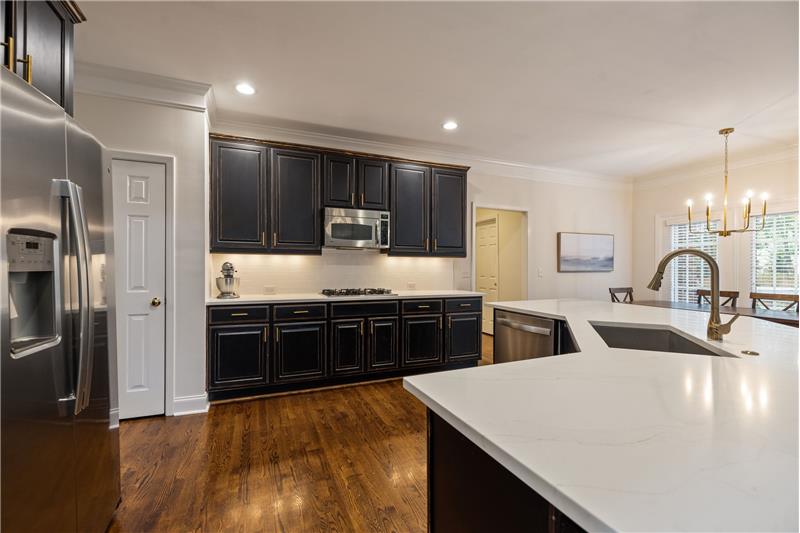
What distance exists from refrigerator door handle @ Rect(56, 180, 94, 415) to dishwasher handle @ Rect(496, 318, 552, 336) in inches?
94.9

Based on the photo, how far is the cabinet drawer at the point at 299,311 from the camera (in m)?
3.34

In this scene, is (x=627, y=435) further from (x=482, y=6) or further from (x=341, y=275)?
(x=341, y=275)

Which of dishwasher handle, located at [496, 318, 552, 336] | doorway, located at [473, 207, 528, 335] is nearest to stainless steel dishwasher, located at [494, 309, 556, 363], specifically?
dishwasher handle, located at [496, 318, 552, 336]

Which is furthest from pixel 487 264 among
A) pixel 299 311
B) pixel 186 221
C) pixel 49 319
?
pixel 49 319

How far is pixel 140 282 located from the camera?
2.91 metres

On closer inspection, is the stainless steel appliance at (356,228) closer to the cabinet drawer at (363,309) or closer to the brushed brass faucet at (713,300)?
the cabinet drawer at (363,309)

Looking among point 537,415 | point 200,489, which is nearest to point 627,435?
point 537,415

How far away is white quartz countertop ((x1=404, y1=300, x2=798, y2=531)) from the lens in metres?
0.49

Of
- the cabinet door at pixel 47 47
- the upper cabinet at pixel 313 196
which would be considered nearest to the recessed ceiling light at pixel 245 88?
the upper cabinet at pixel 313 196

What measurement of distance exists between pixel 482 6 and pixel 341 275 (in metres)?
2.93

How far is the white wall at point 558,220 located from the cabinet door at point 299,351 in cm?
218

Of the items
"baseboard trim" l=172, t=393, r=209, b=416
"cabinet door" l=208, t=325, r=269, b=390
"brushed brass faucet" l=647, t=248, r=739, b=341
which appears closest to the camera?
"brushed brass faucet" l=647, t=248, r=739, b=341

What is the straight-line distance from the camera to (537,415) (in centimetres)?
80

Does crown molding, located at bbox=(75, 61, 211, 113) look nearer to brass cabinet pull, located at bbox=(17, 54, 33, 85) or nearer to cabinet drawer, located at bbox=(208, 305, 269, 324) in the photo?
cabinet drawer, located at bbox=(208, 305, 269, 324)
